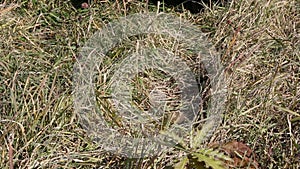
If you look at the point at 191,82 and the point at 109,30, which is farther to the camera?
the point at 109,30

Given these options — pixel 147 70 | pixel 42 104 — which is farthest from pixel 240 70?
pixel 42 104

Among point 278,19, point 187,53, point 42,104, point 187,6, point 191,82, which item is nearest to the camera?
point 42,104

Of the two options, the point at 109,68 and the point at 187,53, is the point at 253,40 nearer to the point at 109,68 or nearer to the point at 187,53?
the point at 187,53

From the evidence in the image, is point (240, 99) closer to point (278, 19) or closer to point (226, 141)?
point (226, 141)

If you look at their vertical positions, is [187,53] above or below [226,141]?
above

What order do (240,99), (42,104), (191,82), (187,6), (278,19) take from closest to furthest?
(42,104) < (240,99) < (191,82) < (278,19) < (187,6)

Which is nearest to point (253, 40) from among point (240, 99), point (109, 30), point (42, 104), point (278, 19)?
point (278, 19)
